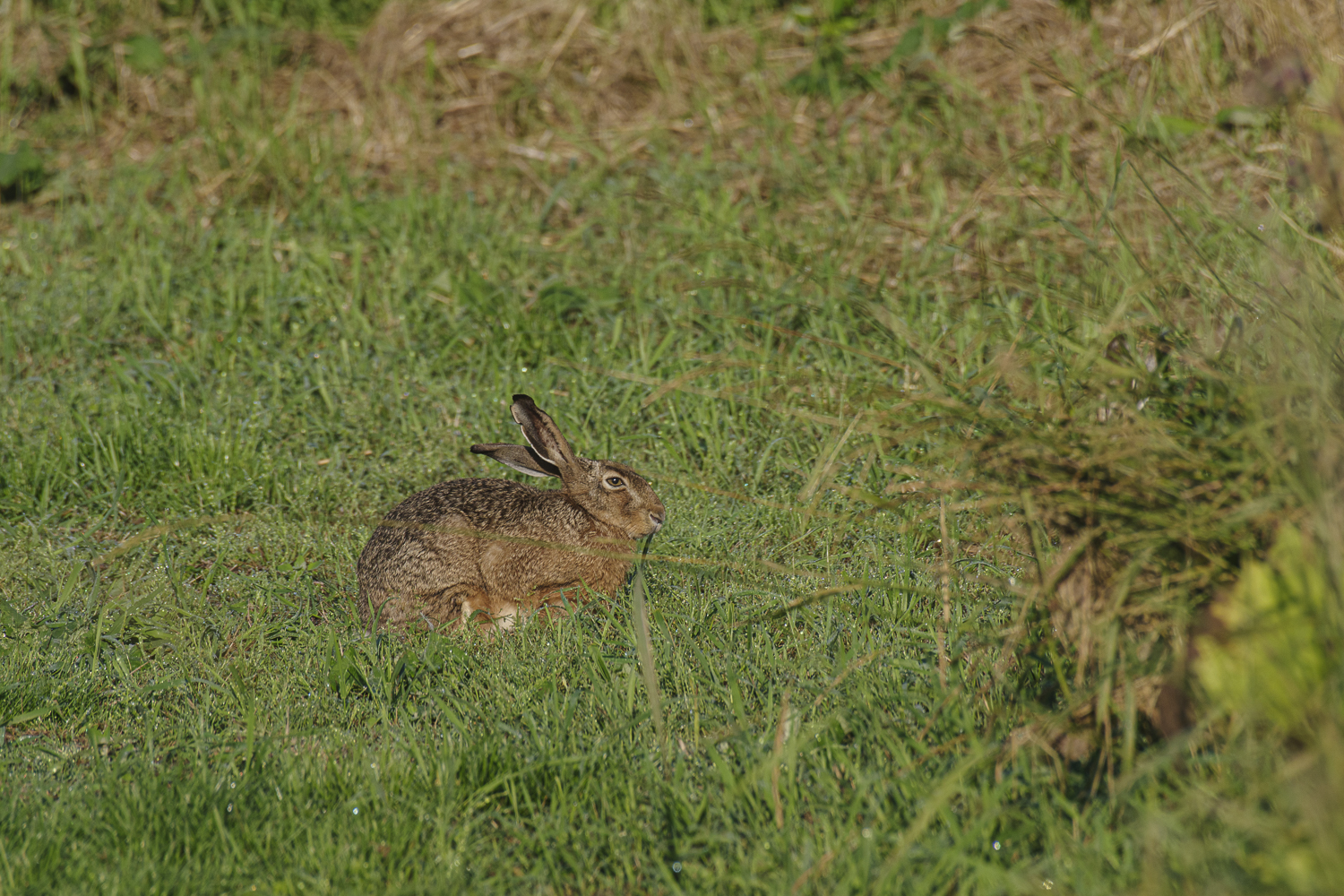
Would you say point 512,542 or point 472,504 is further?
point 472,504

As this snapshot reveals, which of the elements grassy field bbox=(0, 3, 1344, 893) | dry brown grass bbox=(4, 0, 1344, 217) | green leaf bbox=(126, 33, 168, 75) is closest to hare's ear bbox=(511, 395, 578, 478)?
grassy field bbox=(0, 3, 1344, 893)

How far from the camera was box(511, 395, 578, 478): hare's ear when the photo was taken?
4980 millimetres

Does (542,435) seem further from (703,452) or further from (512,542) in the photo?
(703,452)

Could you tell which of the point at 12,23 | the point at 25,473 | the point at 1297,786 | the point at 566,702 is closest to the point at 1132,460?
the point at 1297,786

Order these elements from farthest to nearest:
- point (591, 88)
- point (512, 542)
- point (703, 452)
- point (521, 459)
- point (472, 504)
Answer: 1. point (591, 88)
2. point (703, 452)
3. point (521, 459)
4. point (472, 504)
5. point (512, 542)

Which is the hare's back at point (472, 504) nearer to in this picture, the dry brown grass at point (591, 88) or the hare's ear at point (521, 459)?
the hare's ear at point (521, 459)

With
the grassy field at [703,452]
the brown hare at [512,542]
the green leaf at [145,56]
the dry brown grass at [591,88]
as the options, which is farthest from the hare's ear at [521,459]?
the green leaf at [145,56]

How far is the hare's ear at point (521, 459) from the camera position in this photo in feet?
16.9

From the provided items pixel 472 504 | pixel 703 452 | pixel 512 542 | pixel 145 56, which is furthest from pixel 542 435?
pixel 145 56

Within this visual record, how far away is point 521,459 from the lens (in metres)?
5.22

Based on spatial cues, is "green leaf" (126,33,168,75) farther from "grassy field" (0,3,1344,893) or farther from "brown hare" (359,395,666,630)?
"brown hare" (359,395,666,630)

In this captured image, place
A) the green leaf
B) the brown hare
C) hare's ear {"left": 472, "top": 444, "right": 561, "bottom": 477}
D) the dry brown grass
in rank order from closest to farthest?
the brown hare → hare's ear {"left": 472, "top": 444, "right": 561, "bottom": 477} → the dry brown grass → the green leaf

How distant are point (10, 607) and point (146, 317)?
2888 mm

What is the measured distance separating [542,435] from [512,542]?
505mm
